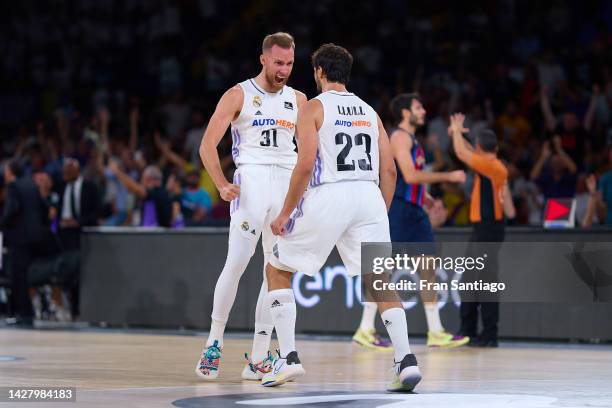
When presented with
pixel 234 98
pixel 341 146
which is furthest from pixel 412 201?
pixel 341 146

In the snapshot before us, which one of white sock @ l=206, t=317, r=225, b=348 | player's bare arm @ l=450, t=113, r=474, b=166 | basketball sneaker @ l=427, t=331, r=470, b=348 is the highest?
player's bare arm @ l=450, t=113, r=474, b=166

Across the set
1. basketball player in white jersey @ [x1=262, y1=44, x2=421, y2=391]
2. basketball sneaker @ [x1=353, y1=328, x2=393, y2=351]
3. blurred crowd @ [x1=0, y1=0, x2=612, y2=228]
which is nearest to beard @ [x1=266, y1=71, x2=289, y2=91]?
basketball player in white jersey @ [x1=262, y1=44, x2=421, y2=391]

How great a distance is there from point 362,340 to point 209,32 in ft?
42.4

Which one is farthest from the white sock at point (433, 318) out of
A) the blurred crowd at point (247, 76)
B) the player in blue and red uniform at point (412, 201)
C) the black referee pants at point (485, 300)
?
the blurred crowd at point (247, 76)

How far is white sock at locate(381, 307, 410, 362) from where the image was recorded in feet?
26.4

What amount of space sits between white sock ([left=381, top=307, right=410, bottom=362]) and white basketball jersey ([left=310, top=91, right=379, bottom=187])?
0.93 metres

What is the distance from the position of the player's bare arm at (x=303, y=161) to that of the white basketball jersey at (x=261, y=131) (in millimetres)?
993

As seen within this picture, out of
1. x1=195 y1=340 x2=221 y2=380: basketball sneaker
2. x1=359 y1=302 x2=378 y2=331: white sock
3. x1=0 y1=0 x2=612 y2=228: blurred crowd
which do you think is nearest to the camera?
x1=195 y1=340 x2=221 y2=380: basketball sneaker

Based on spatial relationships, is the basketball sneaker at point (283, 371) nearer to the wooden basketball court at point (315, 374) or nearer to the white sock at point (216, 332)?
the wooden basketball court at point (315, 374)

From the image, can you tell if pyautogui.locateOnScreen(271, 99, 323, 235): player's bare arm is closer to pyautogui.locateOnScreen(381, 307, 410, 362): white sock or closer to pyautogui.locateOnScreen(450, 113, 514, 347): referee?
pyautogui.locateOnScreen(381, 307, 410, 362): white sock

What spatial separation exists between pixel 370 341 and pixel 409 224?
1234 mm

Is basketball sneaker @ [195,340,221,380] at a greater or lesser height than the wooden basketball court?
greater

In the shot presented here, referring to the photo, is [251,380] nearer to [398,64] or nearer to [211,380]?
[211,380]

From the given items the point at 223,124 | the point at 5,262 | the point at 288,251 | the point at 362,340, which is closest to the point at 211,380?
the point at 288,251
